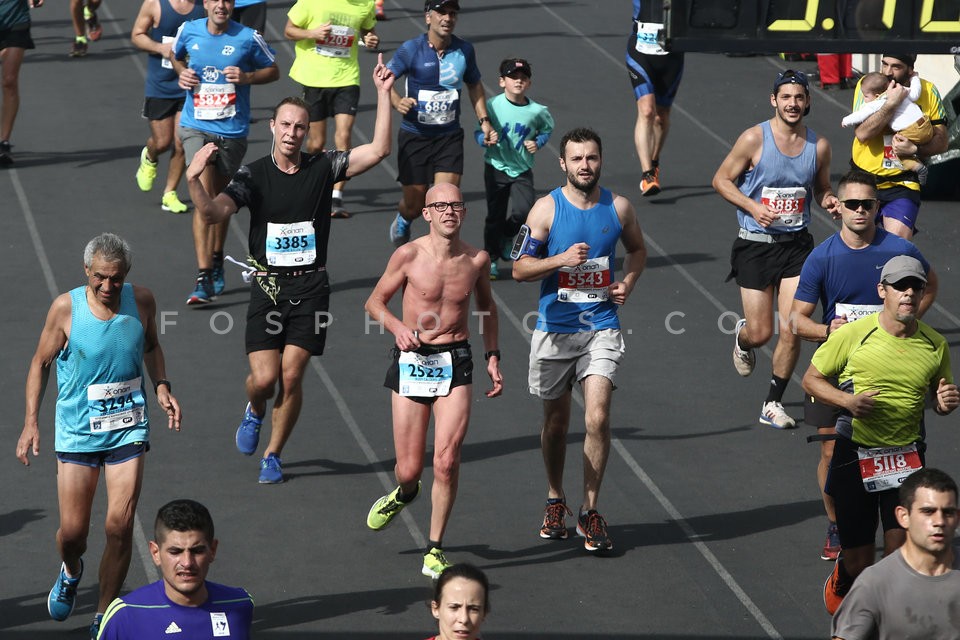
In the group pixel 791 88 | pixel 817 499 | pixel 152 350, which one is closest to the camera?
pixel 152 350

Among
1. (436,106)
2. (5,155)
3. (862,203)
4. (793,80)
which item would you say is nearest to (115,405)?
(862,203)

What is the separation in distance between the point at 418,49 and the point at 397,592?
19.7 feet

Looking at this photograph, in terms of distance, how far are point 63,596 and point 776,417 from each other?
459 cm

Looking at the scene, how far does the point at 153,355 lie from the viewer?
7.34 metres

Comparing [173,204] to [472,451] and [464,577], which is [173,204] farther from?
[464,577]

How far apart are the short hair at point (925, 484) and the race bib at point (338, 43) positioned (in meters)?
8.97

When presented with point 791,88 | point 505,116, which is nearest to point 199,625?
point 791,88

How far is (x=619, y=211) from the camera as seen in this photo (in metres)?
8.38

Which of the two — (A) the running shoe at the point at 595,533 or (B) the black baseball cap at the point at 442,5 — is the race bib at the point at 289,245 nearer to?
(A) the running shoe at the point at 595,533

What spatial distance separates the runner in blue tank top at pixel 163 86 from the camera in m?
13.5

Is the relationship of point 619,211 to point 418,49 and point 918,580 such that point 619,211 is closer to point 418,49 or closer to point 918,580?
point 918,580

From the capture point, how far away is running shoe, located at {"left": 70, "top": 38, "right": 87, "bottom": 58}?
775 inches

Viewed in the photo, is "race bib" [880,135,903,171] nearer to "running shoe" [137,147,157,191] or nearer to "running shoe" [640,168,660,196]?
"running shoe" [640,168,660,196]

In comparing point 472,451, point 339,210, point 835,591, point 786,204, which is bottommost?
point 339,210
